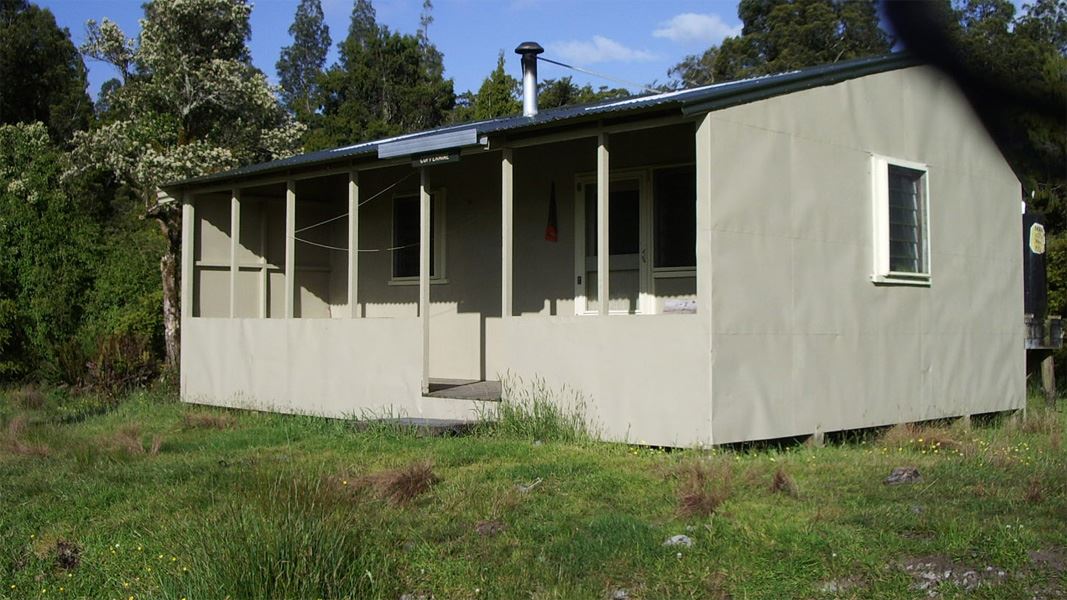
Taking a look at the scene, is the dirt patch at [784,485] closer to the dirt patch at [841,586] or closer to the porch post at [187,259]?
the dirt patch at [841,586]

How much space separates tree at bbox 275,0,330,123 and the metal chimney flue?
42.8 metres

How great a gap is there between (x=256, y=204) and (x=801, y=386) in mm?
8515

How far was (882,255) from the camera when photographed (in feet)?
31.9

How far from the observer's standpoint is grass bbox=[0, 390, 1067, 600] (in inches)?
185

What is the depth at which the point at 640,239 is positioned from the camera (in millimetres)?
10820

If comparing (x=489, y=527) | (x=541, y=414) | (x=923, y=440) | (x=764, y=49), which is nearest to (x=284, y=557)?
(x=489, y=527)

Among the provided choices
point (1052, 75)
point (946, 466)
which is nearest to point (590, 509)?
point (946, 466)

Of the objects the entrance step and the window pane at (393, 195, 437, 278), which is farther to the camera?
the window pane at (393, 195, 437, 278)

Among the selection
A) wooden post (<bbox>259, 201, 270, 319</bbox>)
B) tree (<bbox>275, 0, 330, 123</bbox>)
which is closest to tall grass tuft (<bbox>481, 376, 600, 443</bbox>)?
wooden post (<bbox>259, 201, 270, 319</bbox>)

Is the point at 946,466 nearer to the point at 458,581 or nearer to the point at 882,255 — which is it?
the point at 882,255

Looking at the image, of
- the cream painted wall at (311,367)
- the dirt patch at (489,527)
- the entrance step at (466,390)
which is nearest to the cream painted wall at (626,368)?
the entrance step at (466,390)

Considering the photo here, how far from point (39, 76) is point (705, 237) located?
31674 mm

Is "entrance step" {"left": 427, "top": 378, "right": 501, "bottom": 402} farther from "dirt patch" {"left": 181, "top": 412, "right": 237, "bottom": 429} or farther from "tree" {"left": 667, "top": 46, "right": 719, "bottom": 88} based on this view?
"tree" {"left": 667, "top": 46, "right": 719, "bottom": 88}

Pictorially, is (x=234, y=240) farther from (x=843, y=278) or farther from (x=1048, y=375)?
(x=1048, y=375)
